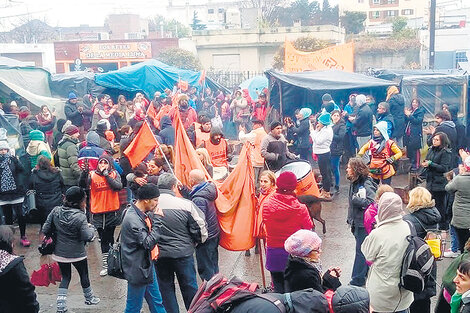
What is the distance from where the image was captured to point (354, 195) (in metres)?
6.71

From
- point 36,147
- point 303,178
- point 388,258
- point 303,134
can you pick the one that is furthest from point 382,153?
point 36,147

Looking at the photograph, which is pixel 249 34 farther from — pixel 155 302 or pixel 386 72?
pixel 155 302

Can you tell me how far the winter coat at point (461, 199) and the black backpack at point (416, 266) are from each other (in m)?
2.53

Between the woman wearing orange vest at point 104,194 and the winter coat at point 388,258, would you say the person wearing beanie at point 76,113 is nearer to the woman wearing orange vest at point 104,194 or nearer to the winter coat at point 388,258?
the woman wearing orange vest at point 104,194

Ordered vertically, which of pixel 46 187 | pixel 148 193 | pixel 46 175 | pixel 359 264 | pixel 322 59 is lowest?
pixel 359 264

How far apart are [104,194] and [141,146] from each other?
1397 millimetres

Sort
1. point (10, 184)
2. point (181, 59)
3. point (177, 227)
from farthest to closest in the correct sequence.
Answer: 1. point (181, 59)
2. point (10, 184)
3. point (177, 227)

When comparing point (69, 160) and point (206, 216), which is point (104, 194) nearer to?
point (69, 160)

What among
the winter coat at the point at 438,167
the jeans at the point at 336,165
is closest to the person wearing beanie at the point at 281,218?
the winter coat at the point at 438,167

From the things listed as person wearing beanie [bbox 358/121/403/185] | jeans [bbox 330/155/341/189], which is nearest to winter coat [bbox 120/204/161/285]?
person wearing beanie [bbox 358/121/403/185]

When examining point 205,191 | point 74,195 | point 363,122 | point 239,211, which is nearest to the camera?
point 74,195

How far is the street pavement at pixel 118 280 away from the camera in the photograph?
683 centimetres

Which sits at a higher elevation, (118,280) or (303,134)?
(303,134)

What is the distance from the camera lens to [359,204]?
6.55m
